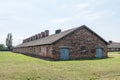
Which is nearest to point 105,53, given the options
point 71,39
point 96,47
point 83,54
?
point 96,47

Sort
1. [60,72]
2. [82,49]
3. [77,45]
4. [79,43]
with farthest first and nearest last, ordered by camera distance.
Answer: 1. [82,49]
2. [79,43]
3. [77,45]
4. [60,72]

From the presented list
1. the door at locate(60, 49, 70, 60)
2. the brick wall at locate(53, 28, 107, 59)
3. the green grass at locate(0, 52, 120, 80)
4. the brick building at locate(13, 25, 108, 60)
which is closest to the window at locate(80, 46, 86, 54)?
the brick building at locate(13, 25, 108, 60)

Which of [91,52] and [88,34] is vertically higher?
[88,34]

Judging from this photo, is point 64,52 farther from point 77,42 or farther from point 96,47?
point 96,47

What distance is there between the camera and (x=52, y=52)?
32.3m

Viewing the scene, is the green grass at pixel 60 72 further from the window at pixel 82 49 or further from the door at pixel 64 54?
the window at pixel 82 49

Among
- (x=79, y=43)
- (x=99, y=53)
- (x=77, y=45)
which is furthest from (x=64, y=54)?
(x=99, y=53)

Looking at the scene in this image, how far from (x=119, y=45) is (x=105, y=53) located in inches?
2171

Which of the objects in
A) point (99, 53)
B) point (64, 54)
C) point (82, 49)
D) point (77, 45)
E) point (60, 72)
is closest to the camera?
point (60, 72)

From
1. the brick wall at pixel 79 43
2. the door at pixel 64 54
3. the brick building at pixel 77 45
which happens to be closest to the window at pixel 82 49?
the brick building at pixel 77 45

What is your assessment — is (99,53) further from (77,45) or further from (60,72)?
(60,72)

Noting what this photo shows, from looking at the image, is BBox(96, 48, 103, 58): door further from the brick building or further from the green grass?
the green grass

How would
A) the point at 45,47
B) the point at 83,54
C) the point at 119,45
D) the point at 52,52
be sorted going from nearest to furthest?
the point at 52,52 < the point at 83,54 < the point at 45,47 < the point at 119,45

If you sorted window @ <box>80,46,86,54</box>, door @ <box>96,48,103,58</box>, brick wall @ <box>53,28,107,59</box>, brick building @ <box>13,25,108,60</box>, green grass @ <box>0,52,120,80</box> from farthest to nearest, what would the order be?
door @ <box>96,48,103,58</box> < window @ <box>80,46,86,54</box> < brick wall @ <box>53,28,107,59</box> < brick building @ <box>13,25,108,60</box> < green grass @ <box>0,52,120,80</box>
